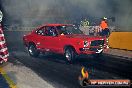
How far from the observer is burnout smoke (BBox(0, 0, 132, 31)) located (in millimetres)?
24328

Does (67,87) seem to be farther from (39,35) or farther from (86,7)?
(86,7)

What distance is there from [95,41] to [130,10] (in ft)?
64.6

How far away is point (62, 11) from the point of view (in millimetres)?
30859

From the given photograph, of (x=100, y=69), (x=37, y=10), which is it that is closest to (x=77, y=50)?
(x=100, y=69)

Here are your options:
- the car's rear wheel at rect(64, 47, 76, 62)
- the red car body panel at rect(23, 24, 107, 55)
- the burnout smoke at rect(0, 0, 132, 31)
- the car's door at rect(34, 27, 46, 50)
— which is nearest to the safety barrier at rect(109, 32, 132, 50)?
the red car body panel at rect(23, 24, 107, 55)

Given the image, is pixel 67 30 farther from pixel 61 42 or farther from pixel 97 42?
pixel 97 42

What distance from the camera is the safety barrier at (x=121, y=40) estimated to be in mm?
15352

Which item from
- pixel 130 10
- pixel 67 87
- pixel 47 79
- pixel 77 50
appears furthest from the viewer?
pixel 130 10

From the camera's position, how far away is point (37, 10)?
26641 mm

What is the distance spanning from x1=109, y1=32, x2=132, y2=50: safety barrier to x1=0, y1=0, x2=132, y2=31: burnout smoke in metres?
8.55

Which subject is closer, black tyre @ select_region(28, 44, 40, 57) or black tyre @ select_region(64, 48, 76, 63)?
black tyre @ select_region(64, 48, 76, 63)

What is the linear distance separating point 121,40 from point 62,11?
15636mm

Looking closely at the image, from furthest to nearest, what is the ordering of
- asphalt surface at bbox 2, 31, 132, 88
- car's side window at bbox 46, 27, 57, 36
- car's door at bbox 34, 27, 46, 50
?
car's door at bbox 34, 27, 46, 50 < car's side window at bbox 46, 27, 57, 36 < asphalt surface at bbox 2, 31, 132, 88

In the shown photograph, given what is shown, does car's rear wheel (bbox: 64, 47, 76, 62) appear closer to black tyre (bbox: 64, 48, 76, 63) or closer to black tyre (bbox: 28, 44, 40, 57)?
black tyre (bbox: 64, 48, 76, 63)
